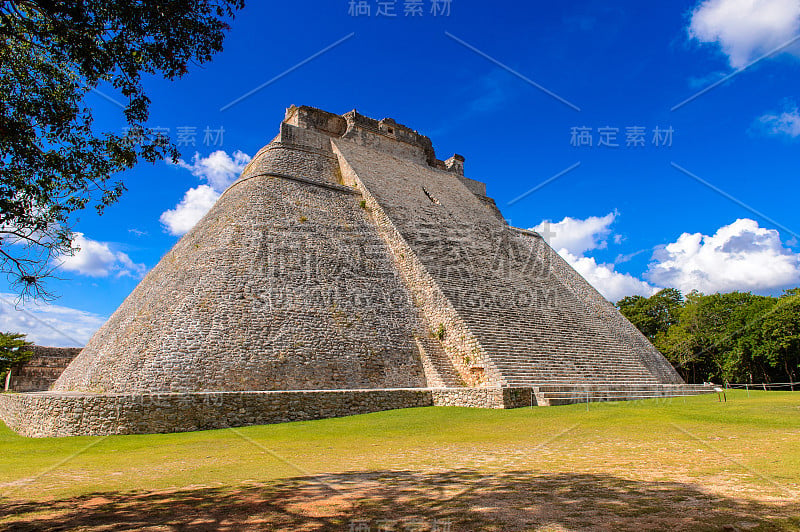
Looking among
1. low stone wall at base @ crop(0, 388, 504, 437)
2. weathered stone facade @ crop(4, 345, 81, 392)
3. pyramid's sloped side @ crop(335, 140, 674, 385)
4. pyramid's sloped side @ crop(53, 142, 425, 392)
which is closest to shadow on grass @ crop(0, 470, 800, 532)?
low stone wall at base @ crop(0, 388, 504, 437)

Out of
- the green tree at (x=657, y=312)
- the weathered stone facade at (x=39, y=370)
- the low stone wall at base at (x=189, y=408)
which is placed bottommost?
the low stone wall at base at (x=189, y=408)

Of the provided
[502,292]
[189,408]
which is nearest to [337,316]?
[189,408]

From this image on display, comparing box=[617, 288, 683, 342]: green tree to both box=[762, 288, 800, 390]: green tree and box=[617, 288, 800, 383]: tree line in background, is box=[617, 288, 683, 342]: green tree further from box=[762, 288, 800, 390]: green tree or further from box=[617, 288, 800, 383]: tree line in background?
box=[762, 288, 800, 390]: green tree

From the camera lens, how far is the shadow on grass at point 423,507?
3037 mm

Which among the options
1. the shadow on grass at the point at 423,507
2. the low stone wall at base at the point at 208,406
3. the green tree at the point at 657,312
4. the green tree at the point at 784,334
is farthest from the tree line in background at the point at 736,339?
the shadow on grass at the point at 423,507

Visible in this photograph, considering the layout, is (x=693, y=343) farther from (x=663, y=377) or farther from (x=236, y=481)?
(x=236, y=481)

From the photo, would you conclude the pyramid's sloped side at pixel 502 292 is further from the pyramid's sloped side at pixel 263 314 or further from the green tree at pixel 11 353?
the green tree at pixel 11 353

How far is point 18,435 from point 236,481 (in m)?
9.17

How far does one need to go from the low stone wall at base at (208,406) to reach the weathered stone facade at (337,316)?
6 cm

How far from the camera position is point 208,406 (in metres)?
10.2

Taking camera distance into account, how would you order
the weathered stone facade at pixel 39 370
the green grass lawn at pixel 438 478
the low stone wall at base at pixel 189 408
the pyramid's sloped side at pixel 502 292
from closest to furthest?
the green grass lawn at pixel 438 478, the low stone wall at base at pixel 189 408, the pyramid's sloped side at pixel 502 292, the weathered stone facade at pixel 39 370

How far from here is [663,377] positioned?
17.8 meters

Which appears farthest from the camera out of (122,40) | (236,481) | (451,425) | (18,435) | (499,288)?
(499,288)

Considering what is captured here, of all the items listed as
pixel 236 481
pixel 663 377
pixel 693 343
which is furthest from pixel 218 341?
pixel 693 343
